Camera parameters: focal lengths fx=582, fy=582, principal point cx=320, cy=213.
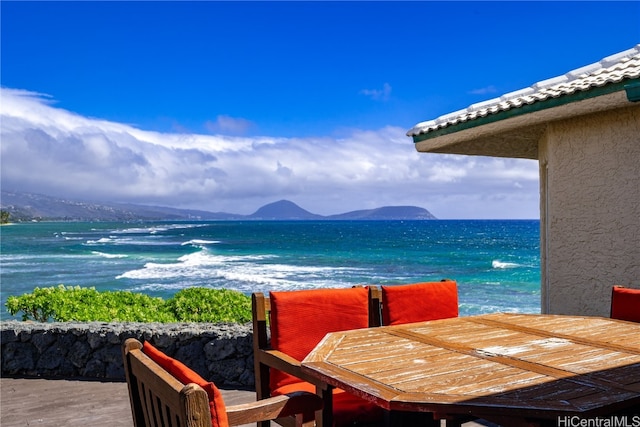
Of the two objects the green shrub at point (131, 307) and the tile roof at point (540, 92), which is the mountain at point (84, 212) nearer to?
the green shrub at point (131, 307)

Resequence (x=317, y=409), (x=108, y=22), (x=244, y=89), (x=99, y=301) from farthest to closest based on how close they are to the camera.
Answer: (x=244, y=89) < (x=108, y=22) < (x=99, y=301) < (x=317, y=409)

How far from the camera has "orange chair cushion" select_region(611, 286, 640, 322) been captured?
3.80 meters

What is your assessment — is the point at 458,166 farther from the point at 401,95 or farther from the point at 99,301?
the point at 99,301

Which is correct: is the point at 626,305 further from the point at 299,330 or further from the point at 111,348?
the point at 111,348

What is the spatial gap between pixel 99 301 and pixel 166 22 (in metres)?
25.4

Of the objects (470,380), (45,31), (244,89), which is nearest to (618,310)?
(470,380)

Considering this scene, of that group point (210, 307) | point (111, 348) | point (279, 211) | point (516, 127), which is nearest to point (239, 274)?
point (210, 307)

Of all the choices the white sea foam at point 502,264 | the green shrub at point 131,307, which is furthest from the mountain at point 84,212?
the green shrub at point 131,307

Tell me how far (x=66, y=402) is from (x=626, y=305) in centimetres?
451

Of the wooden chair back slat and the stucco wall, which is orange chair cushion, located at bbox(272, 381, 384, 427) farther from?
the stucco wall

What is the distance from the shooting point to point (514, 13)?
25.1 metres

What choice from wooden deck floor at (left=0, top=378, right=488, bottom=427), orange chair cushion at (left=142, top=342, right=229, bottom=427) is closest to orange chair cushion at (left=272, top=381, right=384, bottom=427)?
wooden deck floor at (left=0, top=378, right=488, bottom=427)

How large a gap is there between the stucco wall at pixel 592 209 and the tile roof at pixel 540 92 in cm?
44

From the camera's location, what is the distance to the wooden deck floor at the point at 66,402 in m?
4.51
